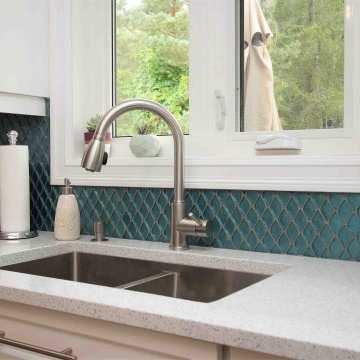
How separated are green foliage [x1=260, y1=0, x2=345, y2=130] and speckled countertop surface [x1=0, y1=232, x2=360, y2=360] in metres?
0.47

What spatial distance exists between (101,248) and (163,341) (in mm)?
760

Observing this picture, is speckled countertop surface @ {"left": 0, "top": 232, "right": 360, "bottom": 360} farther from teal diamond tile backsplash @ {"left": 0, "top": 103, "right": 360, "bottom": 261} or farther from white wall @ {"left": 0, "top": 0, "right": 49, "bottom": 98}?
white wall @ {"left": 0, "top": 0, "right": 49, "bottom": 98}

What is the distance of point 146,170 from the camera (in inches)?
68.7

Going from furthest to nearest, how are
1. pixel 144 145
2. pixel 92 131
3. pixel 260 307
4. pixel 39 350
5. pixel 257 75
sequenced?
pixel 92 131
pixel 144 145
pixel 257 75
pixel 39 350
pixel 260 307

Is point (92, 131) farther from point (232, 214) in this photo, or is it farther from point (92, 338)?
point (92, 338)

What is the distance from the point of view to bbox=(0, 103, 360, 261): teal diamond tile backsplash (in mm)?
1404

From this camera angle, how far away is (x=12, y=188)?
183 cm

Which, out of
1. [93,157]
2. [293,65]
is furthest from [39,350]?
[293,65]

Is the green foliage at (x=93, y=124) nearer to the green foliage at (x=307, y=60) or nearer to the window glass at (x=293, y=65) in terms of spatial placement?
the window glass at (x=293, y=65)

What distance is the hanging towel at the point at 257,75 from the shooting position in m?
1.71

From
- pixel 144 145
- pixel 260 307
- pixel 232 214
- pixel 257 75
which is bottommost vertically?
pixel 260 307

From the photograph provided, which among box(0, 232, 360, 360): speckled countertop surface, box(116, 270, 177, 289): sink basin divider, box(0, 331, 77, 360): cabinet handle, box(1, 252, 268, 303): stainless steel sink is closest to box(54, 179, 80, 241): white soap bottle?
box(1, 252, 268, 303): stainless steel sink

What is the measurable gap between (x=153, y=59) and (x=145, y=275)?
0.86m

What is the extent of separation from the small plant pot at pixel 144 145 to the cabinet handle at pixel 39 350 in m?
0.82
